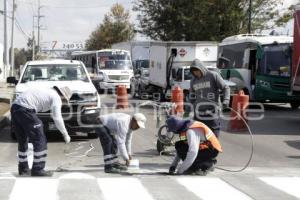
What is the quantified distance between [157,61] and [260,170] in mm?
19851

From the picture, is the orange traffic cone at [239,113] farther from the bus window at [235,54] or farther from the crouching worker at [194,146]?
the bus window at [235,54]

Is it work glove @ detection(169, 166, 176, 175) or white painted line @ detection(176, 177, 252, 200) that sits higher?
work glove @ detection(169, 166, 176, 175)

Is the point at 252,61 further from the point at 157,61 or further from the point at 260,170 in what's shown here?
the point at 260,170

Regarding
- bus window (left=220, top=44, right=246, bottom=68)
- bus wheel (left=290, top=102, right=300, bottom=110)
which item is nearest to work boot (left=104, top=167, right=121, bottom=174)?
bus wheel (left=290, top=102, right=300, bottom=110)

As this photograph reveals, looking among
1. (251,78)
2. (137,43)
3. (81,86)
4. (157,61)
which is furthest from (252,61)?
(137,43)

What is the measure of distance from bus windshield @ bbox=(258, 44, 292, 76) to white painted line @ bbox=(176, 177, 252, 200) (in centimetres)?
1527

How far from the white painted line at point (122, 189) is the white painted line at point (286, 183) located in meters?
1.96

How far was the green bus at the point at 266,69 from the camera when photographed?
23484mm

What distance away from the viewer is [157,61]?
97.5ft

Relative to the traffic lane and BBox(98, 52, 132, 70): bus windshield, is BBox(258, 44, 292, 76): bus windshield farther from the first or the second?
BBox(98, 52, 132, 70): bus windshield

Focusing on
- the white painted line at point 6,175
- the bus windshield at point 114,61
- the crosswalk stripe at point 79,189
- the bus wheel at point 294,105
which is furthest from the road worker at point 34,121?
the bus windshield at point 114,61

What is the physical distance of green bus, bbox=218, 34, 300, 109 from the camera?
23.5m

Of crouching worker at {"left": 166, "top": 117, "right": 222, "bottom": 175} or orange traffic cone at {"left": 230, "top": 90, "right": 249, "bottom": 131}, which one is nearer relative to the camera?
crouching worker at {"left": 166, "top": 117, "right": 222, "bottom": 175}

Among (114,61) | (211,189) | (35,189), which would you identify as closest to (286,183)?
(211,189)
